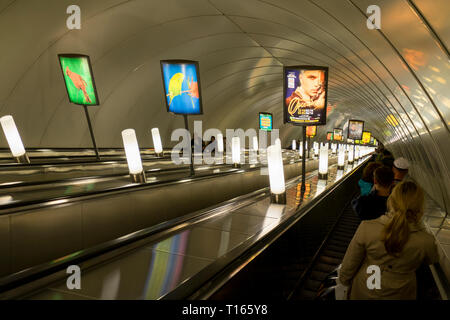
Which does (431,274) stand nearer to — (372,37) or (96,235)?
(96,235)

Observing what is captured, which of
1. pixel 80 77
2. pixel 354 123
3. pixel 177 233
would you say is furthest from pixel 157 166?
pixel 354 123

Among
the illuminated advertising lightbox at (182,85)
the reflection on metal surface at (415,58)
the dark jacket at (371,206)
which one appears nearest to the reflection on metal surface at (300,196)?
the dark jacket at (371,206)

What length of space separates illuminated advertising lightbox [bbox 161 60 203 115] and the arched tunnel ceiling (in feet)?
13.5

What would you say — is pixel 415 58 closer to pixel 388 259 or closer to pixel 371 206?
pixel 371 206

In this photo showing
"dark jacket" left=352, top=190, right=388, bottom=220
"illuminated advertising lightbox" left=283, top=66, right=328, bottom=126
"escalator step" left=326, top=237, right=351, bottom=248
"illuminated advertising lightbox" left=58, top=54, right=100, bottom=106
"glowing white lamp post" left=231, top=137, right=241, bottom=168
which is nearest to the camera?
"dark jacket" left=352, top=190, right=388, bottom=220

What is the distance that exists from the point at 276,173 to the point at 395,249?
4.30m

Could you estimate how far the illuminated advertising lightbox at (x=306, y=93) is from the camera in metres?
7.28

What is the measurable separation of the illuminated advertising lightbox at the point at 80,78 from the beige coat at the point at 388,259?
877cm

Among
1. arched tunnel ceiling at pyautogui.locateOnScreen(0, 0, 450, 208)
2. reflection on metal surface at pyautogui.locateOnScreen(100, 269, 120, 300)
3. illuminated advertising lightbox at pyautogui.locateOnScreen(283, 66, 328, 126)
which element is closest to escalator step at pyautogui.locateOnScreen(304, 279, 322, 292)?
illuminated advertising lightbox at pyautogui.locateOnScreen(283, 66, 328, 126)

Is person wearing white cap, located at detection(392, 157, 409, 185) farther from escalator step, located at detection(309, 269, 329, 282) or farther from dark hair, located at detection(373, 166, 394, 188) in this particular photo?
escalator step, located at detection(309, 269, 329, 282)

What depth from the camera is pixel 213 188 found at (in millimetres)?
9680

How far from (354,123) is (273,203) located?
1760 cm

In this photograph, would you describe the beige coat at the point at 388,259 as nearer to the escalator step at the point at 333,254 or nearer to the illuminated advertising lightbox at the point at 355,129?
the escalator step at the point at 333,254

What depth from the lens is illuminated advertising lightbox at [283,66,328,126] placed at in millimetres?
7281
